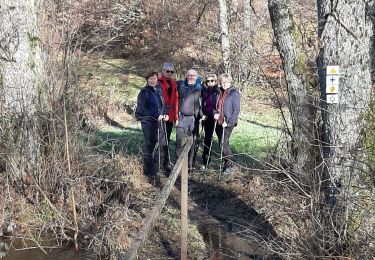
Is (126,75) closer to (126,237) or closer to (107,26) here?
(107,26)

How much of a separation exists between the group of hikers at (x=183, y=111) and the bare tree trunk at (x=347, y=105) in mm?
3914

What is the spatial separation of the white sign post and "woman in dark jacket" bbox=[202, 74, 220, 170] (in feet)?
14.2

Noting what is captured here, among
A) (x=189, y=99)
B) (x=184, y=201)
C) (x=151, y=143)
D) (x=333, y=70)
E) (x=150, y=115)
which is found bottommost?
(x=184, y=201)

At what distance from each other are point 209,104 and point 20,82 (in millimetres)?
3226

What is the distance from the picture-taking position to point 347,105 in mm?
4707

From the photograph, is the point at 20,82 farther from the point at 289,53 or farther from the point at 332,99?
the point at 332,99

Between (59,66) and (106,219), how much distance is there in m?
2.12

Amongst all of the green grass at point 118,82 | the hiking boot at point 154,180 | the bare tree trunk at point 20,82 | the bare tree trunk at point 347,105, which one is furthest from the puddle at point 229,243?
the green grass at point 118,82

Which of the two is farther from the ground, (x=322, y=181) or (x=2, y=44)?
(x=2, y=44)

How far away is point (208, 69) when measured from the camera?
18.6 meters

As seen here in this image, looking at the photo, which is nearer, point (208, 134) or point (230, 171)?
point (230, 171)

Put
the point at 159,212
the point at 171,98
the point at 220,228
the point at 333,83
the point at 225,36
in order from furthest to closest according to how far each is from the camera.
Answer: the point at 225,36 < the point at 171,98 < the point at 220,228 < the point at 333,83 < the point at 159,212

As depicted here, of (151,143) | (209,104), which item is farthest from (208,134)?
(151,143)

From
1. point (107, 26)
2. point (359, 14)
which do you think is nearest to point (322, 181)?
point (359, 14)
